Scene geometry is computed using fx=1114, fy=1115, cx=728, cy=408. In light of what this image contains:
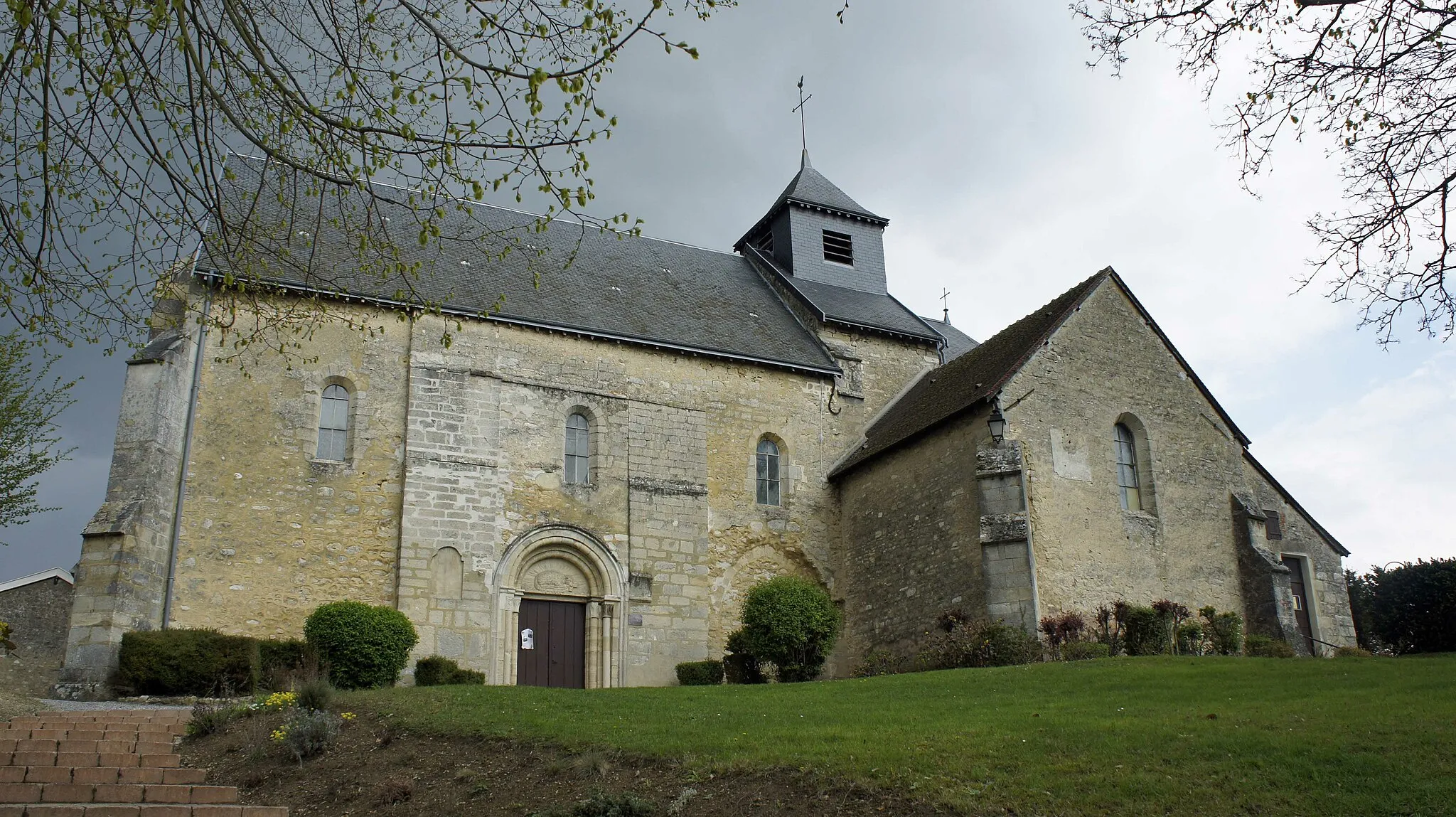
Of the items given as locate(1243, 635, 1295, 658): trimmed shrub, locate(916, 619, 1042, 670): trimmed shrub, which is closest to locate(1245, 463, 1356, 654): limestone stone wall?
locate(1243, 635, 1295, 658): trimmed shrub

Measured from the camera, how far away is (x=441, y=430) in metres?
19.8

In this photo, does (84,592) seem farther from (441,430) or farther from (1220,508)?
(1220,508)

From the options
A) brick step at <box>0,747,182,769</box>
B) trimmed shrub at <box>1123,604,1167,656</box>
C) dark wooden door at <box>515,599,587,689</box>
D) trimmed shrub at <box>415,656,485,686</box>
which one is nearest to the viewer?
brick step at <box>0,747,182,769</box>

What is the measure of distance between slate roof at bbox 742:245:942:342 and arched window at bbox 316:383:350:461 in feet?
34.0

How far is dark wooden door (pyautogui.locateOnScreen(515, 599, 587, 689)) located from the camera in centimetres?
2000

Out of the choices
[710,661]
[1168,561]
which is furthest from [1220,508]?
[710,661]

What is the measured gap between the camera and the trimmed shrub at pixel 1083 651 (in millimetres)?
16391

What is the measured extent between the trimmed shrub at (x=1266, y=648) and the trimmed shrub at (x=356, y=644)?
13.6 meters

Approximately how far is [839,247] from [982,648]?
1458cm

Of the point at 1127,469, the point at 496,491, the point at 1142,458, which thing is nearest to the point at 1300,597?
the point at 1142,458

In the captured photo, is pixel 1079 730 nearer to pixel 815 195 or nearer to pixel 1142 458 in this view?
pixel 1142 458

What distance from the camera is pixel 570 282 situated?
23359 millimetres

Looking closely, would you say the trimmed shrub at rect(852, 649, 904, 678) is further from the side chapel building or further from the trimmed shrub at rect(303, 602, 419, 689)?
the trimmed shrub at rect(303, 602, 419, 689)

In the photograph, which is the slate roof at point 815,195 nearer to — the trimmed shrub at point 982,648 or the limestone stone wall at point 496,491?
the limestone stone wall at point 496,491
